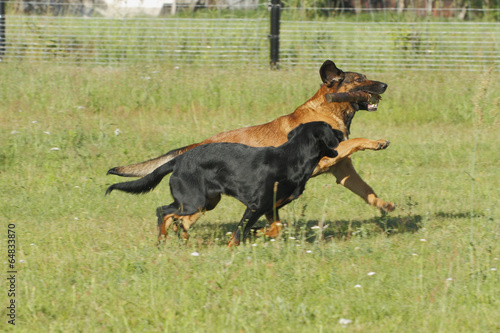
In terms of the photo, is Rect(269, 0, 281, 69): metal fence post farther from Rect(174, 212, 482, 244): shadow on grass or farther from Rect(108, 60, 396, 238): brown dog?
Rect(174, 212, 482, 244): shadow on grass

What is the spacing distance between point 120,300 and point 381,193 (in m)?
4.05

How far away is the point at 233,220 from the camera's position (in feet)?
21.9

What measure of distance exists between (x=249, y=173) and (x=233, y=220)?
5.03 ft

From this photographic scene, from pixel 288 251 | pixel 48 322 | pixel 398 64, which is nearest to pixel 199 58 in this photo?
pixel 398 64

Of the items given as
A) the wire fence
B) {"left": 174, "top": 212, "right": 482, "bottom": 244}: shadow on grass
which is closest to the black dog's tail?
{"left": 174, "top": 212, "right": 482, "bottom": 244}: shadow on grass

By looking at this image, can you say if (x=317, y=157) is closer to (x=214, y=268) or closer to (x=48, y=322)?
(x=214, y=268)

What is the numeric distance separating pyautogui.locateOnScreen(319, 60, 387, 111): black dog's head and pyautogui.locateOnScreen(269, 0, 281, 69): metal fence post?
5.57 m

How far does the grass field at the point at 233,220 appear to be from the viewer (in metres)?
3.95

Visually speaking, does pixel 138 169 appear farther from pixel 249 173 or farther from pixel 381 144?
pixel 381 144

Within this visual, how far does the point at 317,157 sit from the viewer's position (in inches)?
207

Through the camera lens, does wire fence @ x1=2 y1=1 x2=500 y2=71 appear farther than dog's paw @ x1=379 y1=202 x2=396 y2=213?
Yes

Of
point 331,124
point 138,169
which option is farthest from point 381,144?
point 138,169

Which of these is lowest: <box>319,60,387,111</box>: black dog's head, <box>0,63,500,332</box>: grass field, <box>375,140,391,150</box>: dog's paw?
<box>0,63,500,332</box>: grass field

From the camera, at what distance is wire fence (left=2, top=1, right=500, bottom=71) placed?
12.3m
